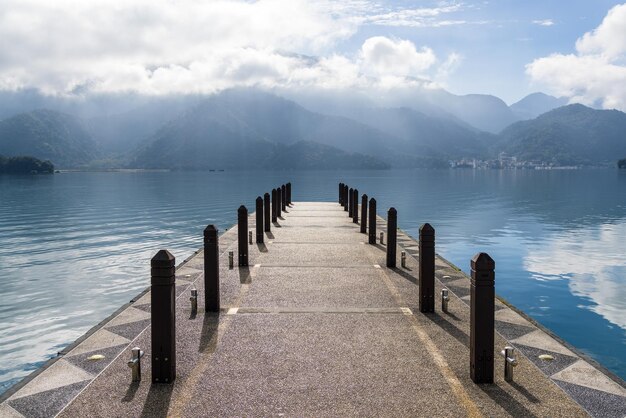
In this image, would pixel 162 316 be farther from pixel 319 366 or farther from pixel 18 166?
pixel 18 166

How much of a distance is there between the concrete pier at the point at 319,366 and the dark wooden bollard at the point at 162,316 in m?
0.22

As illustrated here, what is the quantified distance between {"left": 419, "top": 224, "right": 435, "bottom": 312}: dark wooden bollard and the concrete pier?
238mm

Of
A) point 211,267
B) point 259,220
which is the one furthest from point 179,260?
point 211,267

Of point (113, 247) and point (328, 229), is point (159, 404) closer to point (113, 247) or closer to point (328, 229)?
point (328, 229)

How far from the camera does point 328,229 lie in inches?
977

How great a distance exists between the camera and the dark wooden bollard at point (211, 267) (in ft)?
33.9

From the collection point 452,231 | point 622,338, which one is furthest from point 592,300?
Answer: point 452,231

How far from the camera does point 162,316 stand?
23.7 feet

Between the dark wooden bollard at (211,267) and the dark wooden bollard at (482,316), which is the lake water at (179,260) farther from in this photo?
the dark wooden bollard at (482,316)

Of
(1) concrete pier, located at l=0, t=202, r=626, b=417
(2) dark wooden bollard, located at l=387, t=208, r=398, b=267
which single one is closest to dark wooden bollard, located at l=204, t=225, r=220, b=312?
(1) concrete pier, located at l=0, t=202, r=626, b=417

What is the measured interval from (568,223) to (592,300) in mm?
26514

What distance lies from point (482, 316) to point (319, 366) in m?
2.40

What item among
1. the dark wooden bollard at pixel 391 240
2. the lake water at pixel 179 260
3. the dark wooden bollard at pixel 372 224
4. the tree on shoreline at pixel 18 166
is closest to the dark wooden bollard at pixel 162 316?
the lake water at pixel 179 260

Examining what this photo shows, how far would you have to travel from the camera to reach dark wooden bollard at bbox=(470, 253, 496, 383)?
717cm
